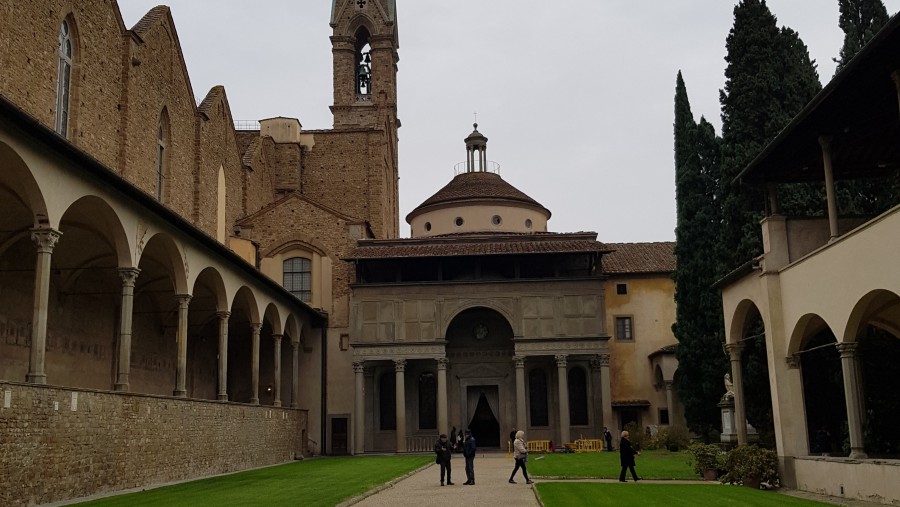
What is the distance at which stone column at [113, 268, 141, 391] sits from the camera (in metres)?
18.7

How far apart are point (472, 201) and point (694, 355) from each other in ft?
49.3

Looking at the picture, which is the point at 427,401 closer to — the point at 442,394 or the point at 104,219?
the point at 442,394

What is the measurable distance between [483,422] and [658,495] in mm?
22988

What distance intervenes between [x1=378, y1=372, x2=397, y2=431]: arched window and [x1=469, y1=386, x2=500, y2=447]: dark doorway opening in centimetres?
333

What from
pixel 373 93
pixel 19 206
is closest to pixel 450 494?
pixel 19 206

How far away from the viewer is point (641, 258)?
135ft

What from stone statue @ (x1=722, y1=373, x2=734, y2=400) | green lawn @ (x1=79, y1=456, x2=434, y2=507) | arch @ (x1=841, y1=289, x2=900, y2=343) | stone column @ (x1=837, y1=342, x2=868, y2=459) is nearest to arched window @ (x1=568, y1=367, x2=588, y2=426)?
green lawn @ (x1=79, y1=456, x2=434, y2=507)

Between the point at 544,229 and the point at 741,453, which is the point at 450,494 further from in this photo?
the point at 544,229

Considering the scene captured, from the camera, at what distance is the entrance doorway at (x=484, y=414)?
125ft

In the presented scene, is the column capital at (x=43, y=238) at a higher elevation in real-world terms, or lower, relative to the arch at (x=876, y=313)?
higher

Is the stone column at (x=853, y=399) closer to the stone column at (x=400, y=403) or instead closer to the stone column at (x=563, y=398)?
the stone column at (x=563, y=398)

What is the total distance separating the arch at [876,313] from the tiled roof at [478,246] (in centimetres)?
1866

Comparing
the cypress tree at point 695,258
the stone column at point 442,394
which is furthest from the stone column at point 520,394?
the cypress tree at point 695,258

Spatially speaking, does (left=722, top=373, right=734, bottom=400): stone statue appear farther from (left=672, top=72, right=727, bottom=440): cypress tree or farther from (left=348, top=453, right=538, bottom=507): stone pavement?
(left=672, top=72, right=727, bottom=440): cypress tree
